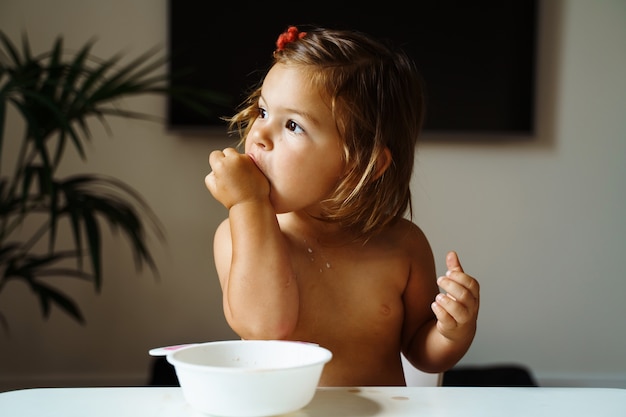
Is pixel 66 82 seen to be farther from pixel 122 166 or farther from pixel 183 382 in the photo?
pixel 183 382

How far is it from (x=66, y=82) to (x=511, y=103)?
163 centimetres

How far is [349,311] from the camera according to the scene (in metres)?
0.88

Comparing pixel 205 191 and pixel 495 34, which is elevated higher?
pixel 495 34

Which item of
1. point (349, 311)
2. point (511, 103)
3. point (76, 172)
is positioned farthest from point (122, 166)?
point (349, 311)

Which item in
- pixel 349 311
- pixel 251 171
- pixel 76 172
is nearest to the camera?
pixel 251 171

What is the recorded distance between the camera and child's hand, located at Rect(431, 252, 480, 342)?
0.70m

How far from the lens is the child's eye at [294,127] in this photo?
80 centimetres

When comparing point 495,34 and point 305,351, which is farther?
point 495,34

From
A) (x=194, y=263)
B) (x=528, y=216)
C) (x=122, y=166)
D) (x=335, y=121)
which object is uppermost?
(x=335, y=121)

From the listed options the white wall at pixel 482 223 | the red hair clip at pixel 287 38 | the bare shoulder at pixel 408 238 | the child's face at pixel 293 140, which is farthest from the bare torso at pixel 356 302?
the white wall at pixel 482 223

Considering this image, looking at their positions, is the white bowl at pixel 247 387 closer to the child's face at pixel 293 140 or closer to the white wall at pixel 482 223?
the child's face at pixel 293 140

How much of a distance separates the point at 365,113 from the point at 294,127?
94mm

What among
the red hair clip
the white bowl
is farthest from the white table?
the red hair clip

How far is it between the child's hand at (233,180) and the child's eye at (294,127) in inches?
2.7
